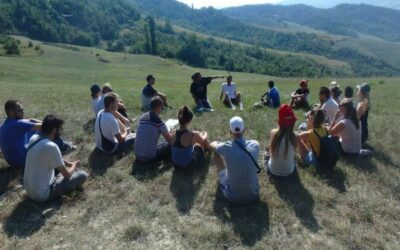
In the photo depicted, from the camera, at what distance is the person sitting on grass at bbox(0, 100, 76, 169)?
9.25 metres

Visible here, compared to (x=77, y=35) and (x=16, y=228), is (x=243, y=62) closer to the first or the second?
(x=77, y=35)

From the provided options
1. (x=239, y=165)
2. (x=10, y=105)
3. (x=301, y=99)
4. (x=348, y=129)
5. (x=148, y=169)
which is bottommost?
(x=301, y=99)

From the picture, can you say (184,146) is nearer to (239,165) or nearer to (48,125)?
(239,165)

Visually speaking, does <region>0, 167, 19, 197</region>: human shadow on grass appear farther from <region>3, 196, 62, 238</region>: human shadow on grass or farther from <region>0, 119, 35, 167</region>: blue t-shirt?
<region>3, 196, 62, 238</region>: human shadow on grass

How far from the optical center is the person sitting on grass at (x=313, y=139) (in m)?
9.19

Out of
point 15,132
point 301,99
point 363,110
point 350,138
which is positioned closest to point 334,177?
point 350,138

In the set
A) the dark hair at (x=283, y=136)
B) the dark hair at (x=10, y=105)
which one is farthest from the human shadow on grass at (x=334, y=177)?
the dark hair at (x=10, y=105)

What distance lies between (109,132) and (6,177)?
2.72m

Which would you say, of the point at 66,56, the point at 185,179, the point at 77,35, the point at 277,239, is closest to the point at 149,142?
the point at 185,179

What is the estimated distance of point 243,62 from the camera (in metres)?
154

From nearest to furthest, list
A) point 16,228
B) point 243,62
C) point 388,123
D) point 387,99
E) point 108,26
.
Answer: point 16,228 < point 388,123 < point 387,99 < point 243,62 < point 108,26

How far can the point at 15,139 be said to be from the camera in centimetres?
944

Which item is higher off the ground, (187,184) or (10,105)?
(10,105)

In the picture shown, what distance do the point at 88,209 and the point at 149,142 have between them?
7.71 ft
